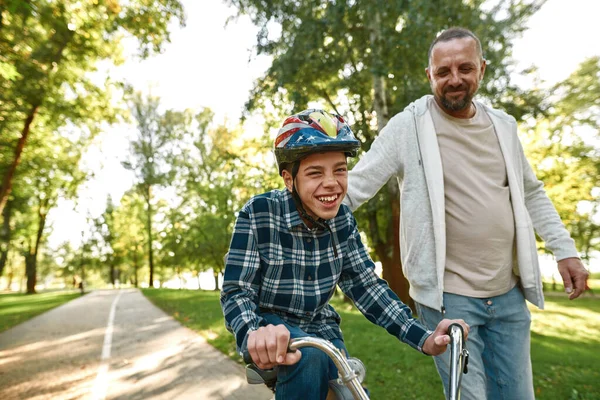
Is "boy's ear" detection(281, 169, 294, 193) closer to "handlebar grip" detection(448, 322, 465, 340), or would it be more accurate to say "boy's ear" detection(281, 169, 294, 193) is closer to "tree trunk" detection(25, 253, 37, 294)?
"handlebar grip" detection(448, 322, 465, 340)

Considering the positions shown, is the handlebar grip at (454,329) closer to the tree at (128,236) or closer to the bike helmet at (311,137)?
the bike helmet at (311,137)

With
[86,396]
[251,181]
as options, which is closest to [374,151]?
[86,396]

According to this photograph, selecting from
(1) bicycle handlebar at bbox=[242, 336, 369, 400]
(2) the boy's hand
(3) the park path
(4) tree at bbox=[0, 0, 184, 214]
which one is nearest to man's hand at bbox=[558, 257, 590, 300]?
(1) bicycle handlebar at bbox=[242, 336, 369, 400]

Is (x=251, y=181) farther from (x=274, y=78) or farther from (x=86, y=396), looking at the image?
(x=86, y=396)

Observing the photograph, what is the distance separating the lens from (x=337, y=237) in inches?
85.2

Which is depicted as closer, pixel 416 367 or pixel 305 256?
pixel 305 256

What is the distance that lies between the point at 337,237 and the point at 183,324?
39.2ft

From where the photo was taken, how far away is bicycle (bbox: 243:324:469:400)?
55.9 inches

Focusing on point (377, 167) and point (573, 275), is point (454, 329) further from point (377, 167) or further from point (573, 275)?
point (573, 275)

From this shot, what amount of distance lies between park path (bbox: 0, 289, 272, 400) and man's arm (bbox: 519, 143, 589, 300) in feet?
13.4

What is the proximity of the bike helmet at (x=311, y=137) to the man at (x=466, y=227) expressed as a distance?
2.31 ft

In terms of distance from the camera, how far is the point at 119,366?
812cm

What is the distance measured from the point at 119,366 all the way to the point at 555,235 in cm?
738

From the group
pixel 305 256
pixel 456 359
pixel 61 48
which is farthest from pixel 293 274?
pixel 61 48
